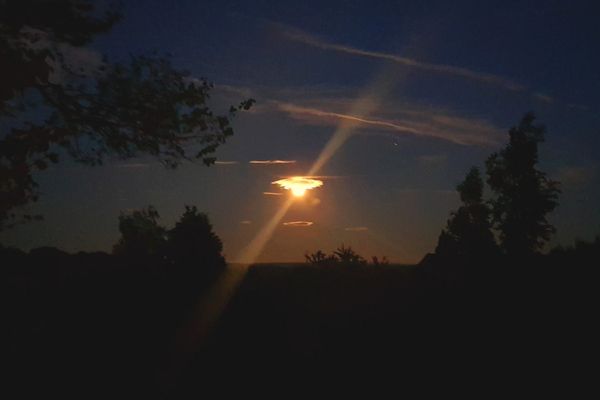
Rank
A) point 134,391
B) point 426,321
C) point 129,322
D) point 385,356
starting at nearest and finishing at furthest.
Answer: point 134,391
point 385,356
point 129,322
point 426,321

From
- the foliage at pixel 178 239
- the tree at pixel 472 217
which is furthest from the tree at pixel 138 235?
the tree at pixel 472 217

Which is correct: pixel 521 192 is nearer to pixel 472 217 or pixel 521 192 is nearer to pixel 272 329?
pixel 472 217

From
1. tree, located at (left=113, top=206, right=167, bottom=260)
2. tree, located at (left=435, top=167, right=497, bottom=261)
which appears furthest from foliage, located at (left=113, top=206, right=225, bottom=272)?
tree, located at (left=435, top=167, right=497, bottom=261)

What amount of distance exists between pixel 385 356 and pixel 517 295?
6.43 metres

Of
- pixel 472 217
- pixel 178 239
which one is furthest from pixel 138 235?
pixel 472 217

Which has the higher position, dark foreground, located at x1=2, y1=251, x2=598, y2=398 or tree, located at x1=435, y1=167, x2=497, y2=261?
tree, located at x1=435, y1=167, x2=497, y2=261

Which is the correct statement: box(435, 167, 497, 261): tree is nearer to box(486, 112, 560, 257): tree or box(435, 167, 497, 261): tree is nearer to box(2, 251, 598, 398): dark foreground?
box(486, 112, 560, 257): tree

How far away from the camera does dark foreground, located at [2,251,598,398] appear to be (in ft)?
32.3

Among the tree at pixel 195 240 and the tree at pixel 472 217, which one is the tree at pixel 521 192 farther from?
the tree at pixel 195 240

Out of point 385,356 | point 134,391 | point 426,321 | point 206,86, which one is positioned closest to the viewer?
point 134,391

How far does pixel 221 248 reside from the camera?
3697cm

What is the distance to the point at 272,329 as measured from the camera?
1288cm

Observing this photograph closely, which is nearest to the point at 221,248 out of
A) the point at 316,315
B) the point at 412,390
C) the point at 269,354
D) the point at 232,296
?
the point at 232,296

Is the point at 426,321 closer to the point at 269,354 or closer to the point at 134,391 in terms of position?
the point at 269,354
